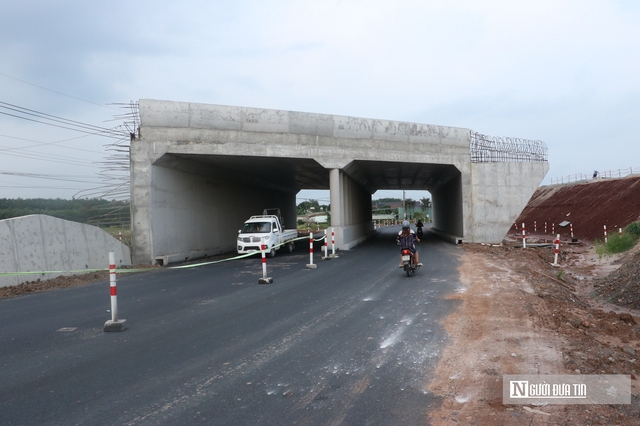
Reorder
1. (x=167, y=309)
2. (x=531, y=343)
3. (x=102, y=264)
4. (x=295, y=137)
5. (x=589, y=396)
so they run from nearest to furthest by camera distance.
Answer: (x=589, y=396)
(x=531, y=343)
(x=167, y=309)
(x=102, y=264)
(x=295, y=137)

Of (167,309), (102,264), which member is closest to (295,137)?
(102,264)

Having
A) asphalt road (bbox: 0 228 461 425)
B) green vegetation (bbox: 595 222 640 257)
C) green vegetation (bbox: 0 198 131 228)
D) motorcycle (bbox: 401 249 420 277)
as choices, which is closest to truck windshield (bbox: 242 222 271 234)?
green vegetation (bbox: 0 198 131 228)

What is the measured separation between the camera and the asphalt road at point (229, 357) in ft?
14.5

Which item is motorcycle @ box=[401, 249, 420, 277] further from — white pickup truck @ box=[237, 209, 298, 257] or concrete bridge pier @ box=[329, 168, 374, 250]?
concrete bridge pier @ box=[329, 168, 374, 250]

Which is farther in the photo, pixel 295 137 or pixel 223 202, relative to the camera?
pixel 223 202

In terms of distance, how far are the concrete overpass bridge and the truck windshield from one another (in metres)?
3.10

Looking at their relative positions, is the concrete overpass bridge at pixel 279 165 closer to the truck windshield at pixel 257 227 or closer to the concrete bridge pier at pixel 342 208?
the concrete bridge pier at pixel 342 208

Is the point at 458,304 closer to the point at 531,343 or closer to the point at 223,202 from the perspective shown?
the point at 531,343

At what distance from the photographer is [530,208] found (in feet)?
174

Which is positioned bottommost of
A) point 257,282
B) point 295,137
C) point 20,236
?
point 257,282

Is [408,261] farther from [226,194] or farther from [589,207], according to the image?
[589,207]

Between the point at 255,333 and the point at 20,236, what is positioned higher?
the point at 20,236

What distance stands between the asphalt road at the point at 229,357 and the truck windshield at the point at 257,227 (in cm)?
1008

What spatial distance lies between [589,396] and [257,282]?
32.2ft
